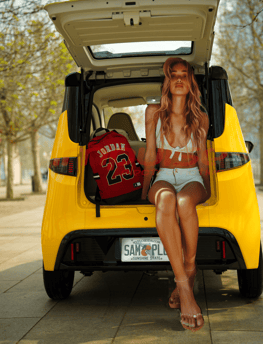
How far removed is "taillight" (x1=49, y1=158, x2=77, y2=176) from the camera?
12.5 ft

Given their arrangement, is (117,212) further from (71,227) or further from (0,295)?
(0,295)

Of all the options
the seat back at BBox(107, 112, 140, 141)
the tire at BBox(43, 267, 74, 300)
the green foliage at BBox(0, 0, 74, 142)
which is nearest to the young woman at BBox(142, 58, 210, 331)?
the tire at BBox(43, 267, 74, 300)

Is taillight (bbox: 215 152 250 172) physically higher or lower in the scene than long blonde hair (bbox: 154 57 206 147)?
lower

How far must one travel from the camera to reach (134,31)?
375cm

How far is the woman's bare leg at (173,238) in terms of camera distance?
10.8 ft

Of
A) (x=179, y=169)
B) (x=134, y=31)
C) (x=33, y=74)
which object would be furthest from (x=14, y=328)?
(x=33, y=74)

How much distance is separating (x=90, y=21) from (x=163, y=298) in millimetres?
2373

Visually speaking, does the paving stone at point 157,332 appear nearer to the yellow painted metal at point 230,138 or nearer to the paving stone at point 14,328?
the paving stone at point 14,328

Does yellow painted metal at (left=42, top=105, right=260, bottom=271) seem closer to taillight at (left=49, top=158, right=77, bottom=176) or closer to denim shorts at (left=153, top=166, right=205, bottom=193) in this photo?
taillight at (left=49, top=158, right=77, bottom=176)

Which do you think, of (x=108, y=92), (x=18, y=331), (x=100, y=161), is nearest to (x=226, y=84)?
(x=100, y=161)

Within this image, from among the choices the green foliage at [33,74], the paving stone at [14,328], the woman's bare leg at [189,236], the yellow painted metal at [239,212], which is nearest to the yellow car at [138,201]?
the yellow painted metal at [239,212]

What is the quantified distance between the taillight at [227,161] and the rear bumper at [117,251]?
473 mm

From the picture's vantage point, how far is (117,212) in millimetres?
3635

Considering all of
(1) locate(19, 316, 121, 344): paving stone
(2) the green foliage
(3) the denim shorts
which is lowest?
(1) locate(19, 316, 121, 344): paving stone
